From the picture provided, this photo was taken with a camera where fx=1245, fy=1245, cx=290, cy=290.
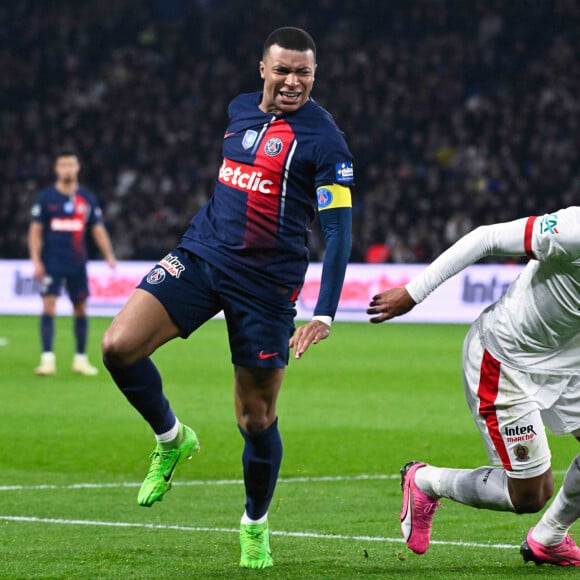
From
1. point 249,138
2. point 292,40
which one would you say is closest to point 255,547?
point 249,138

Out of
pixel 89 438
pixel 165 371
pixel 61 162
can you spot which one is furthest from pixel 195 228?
pixel 165 371

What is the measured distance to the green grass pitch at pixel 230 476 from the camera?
17.1 feet

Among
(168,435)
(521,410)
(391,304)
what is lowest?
(168,435)

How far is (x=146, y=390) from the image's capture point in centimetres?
533

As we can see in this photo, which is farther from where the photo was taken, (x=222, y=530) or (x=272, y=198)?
(x=222, y=530)

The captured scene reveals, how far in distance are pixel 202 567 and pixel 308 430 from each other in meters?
5.02

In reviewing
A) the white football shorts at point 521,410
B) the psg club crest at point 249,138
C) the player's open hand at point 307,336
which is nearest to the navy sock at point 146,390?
the player's open hand at point 307,336

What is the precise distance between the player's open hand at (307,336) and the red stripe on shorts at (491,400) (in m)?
0.67

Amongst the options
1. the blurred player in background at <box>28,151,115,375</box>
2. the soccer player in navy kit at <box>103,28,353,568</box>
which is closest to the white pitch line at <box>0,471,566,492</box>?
the soccer player in navy kit at <box>103,28,353,568</box>

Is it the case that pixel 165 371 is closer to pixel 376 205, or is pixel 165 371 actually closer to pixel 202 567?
pixel 202 567

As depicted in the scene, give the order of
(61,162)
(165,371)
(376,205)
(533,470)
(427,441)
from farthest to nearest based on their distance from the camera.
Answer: (376,205) → (165,371) → (61,162) → (427,441) → (533,470)

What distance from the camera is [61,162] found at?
43.1ft

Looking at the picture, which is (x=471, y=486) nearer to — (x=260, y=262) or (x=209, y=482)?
(x=260, y=262)

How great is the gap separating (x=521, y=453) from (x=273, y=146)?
1.64 metres
